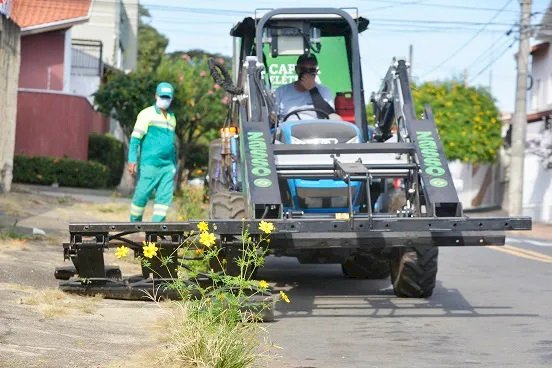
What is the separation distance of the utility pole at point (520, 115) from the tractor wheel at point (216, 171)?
23.5 m

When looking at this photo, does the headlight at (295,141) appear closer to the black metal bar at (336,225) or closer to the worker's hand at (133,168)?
the black metal bar at (336,225)

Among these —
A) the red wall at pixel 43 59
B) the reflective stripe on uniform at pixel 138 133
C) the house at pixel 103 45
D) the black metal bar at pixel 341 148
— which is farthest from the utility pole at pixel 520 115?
the black metal bar at pixel 341 148

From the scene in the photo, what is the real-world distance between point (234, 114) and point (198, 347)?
19.6 feet

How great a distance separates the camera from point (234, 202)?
428 inches

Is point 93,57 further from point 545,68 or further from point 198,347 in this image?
point 198,347

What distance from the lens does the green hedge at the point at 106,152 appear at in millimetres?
39681

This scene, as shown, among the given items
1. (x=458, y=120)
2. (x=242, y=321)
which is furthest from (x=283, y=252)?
(x=458, y=120)

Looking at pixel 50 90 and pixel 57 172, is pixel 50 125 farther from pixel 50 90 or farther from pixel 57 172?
pixel 57 172

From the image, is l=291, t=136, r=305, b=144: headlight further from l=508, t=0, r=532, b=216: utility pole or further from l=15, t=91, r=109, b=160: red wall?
l=508, t=0, r=532, b=216: utility pole

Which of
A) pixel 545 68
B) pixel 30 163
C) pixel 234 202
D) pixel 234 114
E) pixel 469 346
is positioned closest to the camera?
pixel 469 346

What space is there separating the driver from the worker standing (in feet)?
5.18

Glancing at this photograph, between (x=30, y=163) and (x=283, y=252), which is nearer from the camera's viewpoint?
(x=283, y=252)

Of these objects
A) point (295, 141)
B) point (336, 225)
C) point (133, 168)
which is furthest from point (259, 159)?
point (133, 168)

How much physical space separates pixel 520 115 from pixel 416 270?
25.5m
